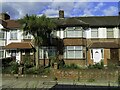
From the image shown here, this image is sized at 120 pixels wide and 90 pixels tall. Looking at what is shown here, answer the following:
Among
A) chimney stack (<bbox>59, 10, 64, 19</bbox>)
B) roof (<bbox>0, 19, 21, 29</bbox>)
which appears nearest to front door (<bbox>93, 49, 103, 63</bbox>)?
chimney stack (<bbox>59, 10, 64, 19</bbox>)

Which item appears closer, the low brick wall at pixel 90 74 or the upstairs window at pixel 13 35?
the low brick wall at pixel 90 74

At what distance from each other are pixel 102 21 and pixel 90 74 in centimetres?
1530

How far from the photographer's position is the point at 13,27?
114 feet

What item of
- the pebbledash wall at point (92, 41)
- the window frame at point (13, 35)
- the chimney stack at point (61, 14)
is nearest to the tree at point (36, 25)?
the pebbledash wall at point (92, 41)

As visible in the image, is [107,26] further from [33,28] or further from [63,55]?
[33,28]

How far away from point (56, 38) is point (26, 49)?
456 centimetres

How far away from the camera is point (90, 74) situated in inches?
814

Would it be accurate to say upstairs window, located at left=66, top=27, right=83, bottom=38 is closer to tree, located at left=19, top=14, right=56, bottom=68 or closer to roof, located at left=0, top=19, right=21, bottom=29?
tree, located at left=19, top=14, right=56, bottom=68

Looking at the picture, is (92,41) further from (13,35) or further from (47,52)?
(13,35)

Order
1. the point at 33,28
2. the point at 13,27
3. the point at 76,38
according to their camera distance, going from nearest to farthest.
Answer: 1. the point at 33,28
2. the point at 76,38
3. the point at 13,27

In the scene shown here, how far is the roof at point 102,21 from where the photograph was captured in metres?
33.0

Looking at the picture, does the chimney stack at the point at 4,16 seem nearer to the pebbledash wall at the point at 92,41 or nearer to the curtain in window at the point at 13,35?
the curtain in window at the point at 13,35

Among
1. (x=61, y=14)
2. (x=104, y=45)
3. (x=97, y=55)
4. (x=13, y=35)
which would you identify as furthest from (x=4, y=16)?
(x=104, y=45)

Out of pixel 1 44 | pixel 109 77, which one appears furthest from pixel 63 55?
pixel 109 77
